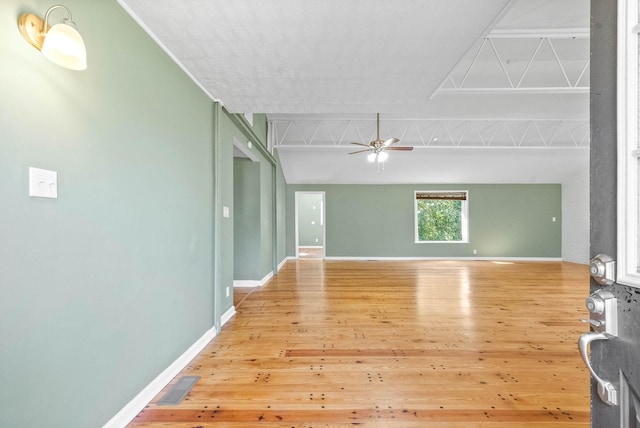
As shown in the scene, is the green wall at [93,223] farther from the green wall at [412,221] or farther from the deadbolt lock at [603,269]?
the green wall at [412,221]

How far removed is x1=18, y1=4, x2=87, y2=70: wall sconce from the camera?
1.10 meters

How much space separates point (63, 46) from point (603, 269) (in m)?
1.88

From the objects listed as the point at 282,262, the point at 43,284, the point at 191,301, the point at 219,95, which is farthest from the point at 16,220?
the point at 282,262

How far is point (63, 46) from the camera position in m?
1.10

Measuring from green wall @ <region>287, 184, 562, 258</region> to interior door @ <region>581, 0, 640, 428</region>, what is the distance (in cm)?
818

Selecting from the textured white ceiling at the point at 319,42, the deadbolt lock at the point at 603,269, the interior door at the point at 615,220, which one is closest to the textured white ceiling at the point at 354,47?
the textured white ceiling at the point at 319,42

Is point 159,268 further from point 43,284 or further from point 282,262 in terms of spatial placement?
point 282,262

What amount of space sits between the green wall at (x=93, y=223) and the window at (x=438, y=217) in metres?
7.76

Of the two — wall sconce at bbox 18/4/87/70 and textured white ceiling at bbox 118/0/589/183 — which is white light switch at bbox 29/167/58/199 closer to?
wall sconce at bbox 18/4/87/70

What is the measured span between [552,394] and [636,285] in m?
2.11

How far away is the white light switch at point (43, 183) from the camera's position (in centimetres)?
120

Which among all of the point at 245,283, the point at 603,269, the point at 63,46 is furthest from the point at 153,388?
→ the point at 245,283

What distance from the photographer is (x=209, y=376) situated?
91.0 inches

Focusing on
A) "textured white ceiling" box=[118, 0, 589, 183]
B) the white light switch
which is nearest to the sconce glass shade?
the white light switch
